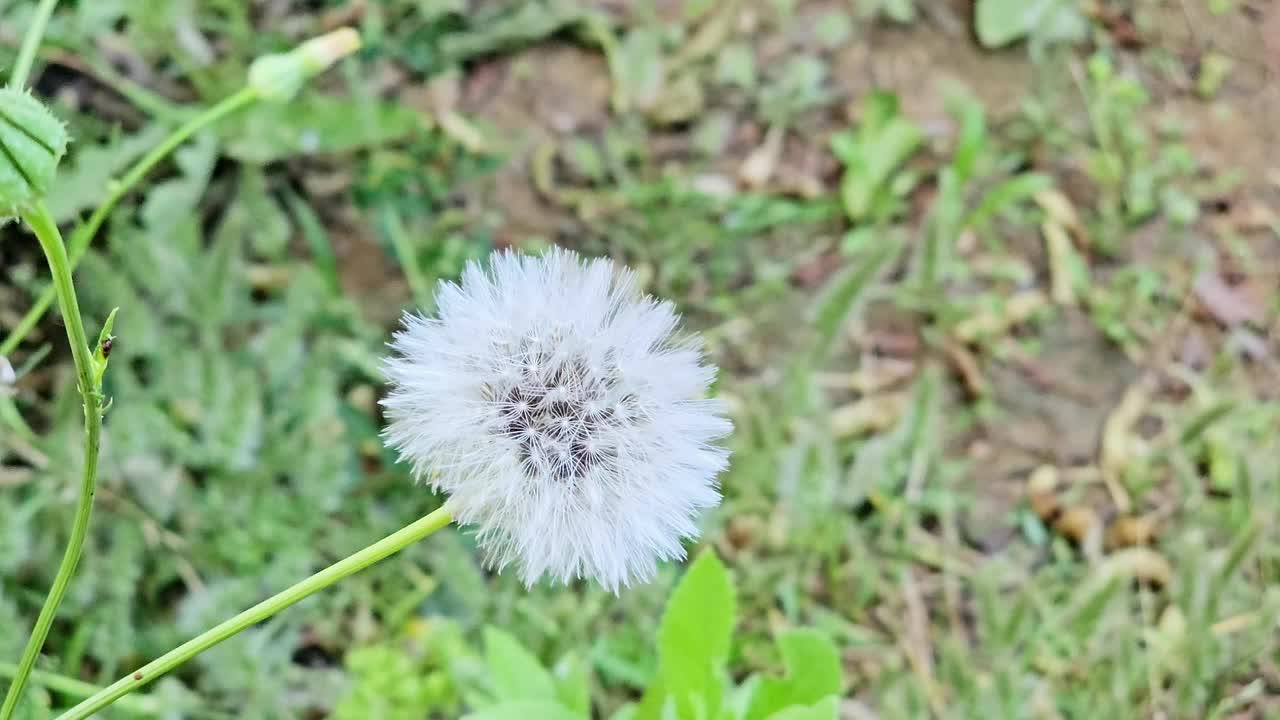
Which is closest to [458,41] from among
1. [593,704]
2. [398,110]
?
[398,110]

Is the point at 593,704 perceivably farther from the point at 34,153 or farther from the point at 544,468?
the point at 34,153

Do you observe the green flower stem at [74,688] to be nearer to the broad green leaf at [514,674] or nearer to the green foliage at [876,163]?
the broad green leaf at [514,674]

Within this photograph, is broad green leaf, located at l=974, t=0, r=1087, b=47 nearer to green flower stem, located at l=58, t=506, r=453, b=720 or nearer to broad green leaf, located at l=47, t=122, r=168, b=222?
broad green leaf, located at l=47, t=122, r=168, b=222

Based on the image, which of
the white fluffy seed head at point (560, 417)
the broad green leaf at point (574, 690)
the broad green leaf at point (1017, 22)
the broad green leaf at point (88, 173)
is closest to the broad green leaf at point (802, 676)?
the broad green leaf at point (574, 690)

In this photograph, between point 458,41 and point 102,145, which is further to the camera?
point 458,41

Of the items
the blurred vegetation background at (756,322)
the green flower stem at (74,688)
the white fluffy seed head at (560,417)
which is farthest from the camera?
the blurred vegetation background at (756,322)

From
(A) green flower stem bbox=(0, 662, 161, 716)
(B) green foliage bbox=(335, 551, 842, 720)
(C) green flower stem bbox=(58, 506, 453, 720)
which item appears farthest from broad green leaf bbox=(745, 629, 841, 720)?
(A) green flower stem bbox=(0, 662, 161, 716)
